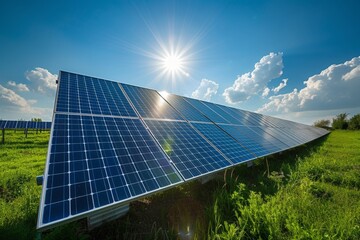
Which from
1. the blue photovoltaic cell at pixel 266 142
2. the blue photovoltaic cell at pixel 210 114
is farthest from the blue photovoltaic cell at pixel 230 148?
the blue photovoltaic cell at pixel 210 114

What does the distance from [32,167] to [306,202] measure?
34.8 ft

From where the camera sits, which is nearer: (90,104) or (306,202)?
(306,202)

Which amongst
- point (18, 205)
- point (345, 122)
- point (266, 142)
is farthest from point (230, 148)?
point (345, 122)

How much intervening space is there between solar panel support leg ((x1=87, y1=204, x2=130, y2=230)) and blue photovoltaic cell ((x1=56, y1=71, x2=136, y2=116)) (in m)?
2.76

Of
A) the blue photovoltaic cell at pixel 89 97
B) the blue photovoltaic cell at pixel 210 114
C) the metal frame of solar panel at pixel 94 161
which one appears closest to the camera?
the metal frame of solar panel at pixel 94 161

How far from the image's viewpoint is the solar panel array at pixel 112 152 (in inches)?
102

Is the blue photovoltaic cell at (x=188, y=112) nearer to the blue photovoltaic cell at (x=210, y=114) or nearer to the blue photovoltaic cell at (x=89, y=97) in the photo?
the blue photovoltaic cell at (x=210, y=114)

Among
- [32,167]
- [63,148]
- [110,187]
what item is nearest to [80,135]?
[63,148]

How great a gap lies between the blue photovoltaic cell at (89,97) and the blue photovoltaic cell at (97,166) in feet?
1.88

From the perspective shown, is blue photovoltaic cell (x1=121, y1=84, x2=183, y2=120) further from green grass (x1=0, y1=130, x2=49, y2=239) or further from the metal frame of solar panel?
green grass (x1=0, y1=130, x2=49, y2=239)

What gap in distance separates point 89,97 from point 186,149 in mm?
3748

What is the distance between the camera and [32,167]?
26.1 ft

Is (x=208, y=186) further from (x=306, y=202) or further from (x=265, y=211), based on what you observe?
(x=306, y=202)

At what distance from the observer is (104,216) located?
11.3 ft
